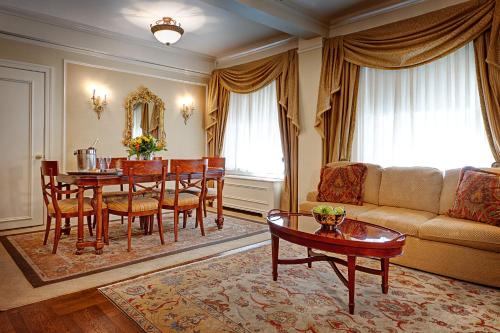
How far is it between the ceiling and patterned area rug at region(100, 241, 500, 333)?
8.85 ft

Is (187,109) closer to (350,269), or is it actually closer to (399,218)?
(399,218)

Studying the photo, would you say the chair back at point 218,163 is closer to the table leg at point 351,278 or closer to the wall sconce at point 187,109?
the wall sconce at point 187,109

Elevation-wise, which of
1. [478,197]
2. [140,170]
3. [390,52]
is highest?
[390,52]

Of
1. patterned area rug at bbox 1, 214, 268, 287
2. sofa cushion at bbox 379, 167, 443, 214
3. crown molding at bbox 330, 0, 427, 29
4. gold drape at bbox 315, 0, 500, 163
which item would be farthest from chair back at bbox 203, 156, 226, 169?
crown molding at bbox 330, 0, 427, 29

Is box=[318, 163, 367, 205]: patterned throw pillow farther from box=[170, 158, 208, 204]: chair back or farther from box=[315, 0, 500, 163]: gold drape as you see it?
box=[170, 158, 208, 204]: chair back

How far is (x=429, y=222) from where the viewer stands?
286 centimetres

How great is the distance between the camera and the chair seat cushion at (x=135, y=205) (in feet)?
11.1

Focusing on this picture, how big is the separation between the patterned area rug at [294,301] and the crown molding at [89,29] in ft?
12.1

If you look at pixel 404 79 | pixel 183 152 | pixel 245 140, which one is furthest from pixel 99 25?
pixel 404 79

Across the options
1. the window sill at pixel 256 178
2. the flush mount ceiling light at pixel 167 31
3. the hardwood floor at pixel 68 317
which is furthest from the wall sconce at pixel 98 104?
the hardwood floor at pixel 68 317

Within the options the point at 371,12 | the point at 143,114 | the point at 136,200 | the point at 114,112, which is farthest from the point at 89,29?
the point at 371,12

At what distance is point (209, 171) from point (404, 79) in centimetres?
253

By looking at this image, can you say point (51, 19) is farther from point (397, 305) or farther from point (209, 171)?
point (397, 305)

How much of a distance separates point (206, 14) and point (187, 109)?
207 cm
